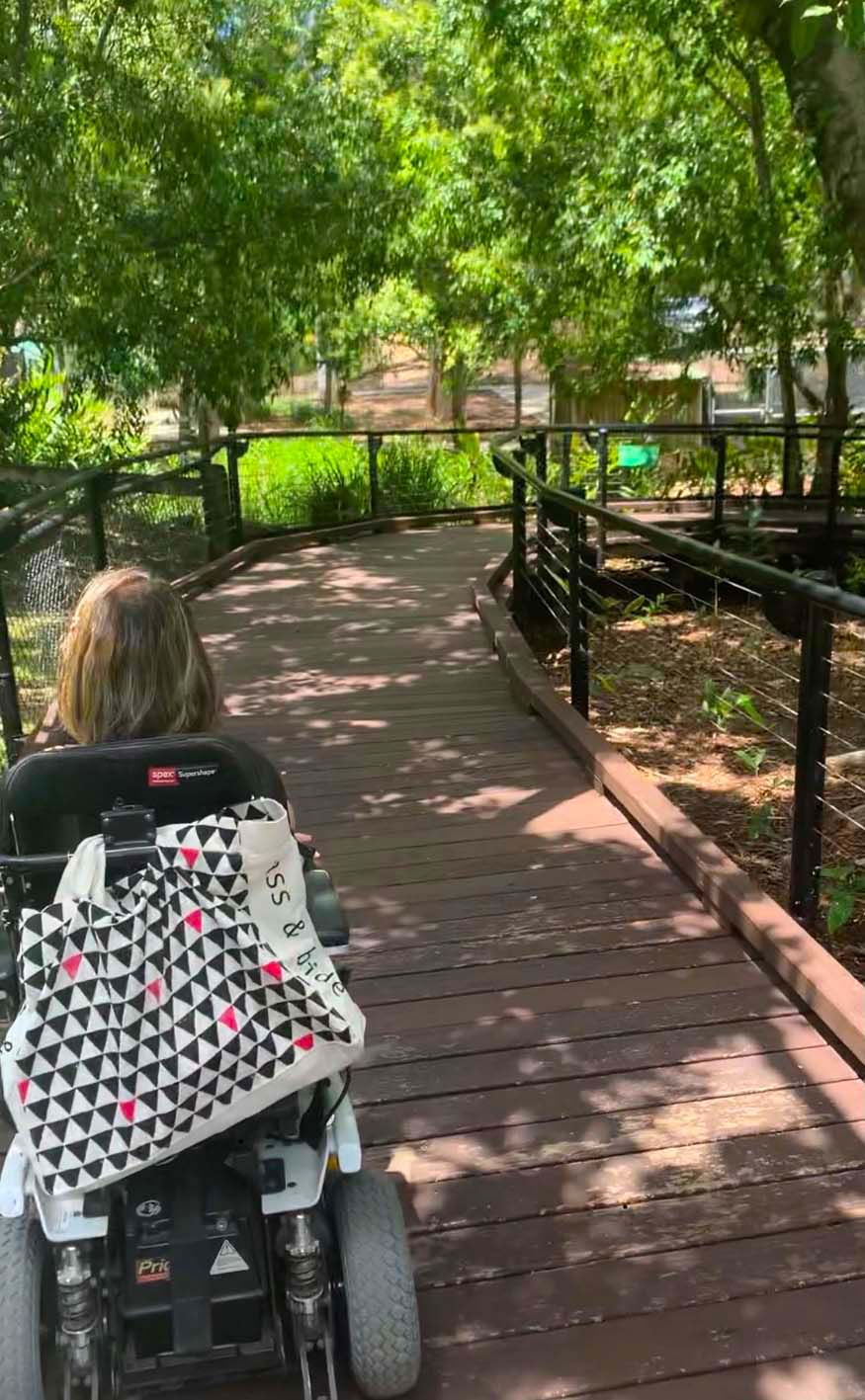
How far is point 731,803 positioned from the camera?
17.2 ft

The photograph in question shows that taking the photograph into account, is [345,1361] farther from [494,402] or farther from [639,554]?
[494,402]

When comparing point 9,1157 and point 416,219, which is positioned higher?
point 416,219

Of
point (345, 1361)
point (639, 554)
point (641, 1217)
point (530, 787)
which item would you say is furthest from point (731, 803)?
point (639, 554)

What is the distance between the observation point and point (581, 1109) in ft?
8.48

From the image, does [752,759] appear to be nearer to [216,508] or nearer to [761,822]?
[761,822]

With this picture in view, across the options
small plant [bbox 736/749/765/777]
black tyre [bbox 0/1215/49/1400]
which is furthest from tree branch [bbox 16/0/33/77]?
black tyre [bbox 0/1215/49/1400]

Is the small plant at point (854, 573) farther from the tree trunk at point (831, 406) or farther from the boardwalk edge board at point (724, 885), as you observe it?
the boardwalk edge board at point (724, 885)

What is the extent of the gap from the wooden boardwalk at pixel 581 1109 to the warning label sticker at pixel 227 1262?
0.41 meters

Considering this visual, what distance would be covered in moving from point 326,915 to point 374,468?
1017 cm

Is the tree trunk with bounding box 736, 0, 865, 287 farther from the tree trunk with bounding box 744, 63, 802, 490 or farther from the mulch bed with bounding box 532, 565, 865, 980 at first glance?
the tree trunk with bounding box 744, 63, 802, 490

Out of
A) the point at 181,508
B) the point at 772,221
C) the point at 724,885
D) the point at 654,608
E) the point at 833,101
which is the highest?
the point at 833,101

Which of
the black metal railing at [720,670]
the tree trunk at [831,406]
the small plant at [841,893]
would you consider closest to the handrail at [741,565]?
the black metal railing at [720,670]

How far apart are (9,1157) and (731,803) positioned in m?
3.86

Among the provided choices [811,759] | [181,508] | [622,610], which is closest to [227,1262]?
[811,759]
